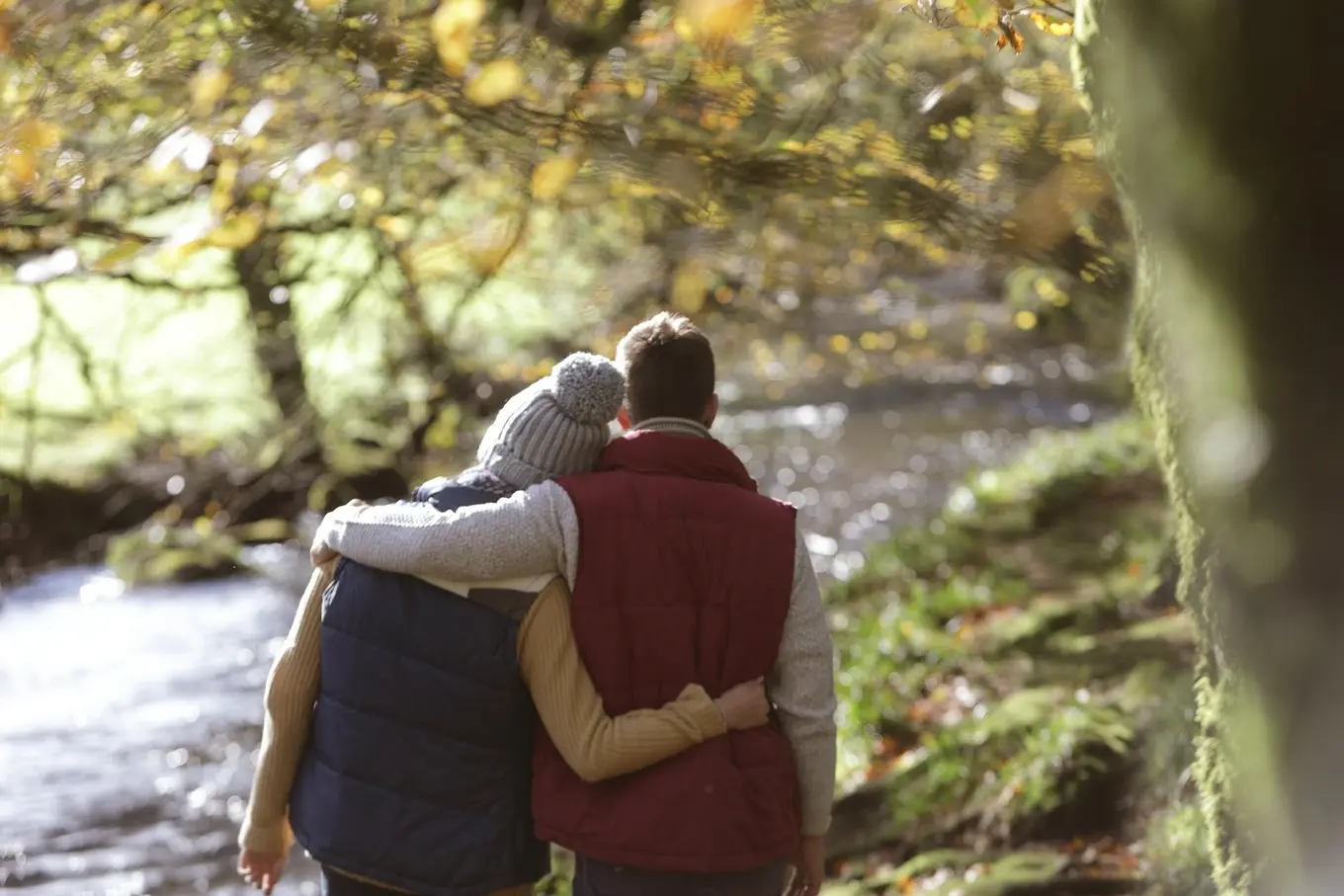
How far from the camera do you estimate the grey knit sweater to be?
8.87 feet

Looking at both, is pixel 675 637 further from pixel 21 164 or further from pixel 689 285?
pixel 689 285

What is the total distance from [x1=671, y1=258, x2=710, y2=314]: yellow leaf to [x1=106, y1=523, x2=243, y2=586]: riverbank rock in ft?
13.4

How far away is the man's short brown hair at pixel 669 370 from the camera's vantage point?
113 inches

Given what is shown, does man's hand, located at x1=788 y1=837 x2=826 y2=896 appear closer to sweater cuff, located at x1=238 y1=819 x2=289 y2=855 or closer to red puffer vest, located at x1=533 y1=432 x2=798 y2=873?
red puffer vest, located at x1=533 y1=432 x2=798 y2=873

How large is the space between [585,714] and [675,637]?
217mm

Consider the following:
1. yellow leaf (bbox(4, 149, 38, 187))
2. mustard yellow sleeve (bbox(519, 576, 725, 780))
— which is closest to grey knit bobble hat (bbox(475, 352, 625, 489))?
mustard yellow sleeve (bbox(519, 576, 725, 780))

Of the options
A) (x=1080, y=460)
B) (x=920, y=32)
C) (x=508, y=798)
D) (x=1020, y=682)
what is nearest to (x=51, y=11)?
(x=508, y=798)

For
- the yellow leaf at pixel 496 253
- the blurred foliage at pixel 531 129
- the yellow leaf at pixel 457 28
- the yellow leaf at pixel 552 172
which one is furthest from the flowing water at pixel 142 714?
the yellow leaf at pixel 457 28

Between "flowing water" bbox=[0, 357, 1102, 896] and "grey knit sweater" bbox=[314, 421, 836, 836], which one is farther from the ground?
"grey knit sweater" bbox=[314, 421, 836, 836]

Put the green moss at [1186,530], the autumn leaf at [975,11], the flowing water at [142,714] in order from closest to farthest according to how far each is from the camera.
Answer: the green moss at [1186,530], the autumn leaf at [975,11], the flowing water at [142,714]

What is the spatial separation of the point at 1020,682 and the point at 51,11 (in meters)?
6.10

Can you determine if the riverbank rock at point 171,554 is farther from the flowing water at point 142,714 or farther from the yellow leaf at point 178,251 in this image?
the yellow leaf at point 178,251

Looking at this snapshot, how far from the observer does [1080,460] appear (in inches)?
553

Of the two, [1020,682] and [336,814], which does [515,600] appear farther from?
[1020,682]
